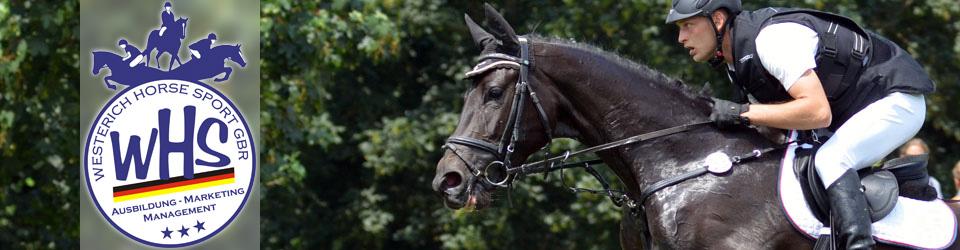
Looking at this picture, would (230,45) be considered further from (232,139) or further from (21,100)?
(21,100)

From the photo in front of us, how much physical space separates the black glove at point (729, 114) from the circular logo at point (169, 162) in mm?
1694

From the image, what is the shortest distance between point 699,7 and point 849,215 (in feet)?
3.08

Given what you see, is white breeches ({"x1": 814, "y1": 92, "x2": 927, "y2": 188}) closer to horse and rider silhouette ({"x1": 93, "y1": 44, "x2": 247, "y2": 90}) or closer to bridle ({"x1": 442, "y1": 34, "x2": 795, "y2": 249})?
bridle ({"x1": 442, "y1": 34, "x2": 795, "y2": 249})

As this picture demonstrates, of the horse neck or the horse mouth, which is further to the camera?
the horse neck

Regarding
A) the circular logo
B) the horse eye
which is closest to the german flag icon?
the circular logo

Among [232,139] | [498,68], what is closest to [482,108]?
[498,68]

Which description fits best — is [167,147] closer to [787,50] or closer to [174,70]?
[174,70]

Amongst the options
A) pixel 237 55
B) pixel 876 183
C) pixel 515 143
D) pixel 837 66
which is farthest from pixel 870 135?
pixel 237 55

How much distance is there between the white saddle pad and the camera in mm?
4652

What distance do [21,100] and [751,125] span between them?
31.4ft

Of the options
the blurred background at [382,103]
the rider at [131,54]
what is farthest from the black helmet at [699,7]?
the blurred background at [382,103]

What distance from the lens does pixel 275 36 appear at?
12.9 metres

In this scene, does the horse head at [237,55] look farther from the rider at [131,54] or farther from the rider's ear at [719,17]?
the rider's ear at [719,17]

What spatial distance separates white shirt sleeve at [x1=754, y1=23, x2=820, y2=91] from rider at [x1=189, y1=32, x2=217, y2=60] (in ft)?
6.32
